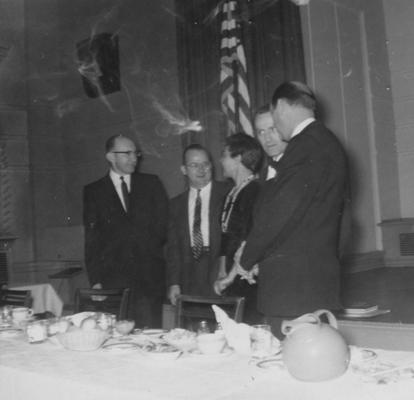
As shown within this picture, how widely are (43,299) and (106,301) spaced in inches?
76.0

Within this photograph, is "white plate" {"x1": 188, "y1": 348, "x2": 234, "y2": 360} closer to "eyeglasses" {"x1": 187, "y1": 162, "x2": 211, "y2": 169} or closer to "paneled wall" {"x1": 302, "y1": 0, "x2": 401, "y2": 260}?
"eyeglasses" {"x1": 187, "y1": 162, "x2": 211, "y2": 169}

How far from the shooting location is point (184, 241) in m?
3.70

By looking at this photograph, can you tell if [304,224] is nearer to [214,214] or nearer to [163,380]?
[163,380]

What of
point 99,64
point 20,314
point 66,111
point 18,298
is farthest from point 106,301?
point 66,111

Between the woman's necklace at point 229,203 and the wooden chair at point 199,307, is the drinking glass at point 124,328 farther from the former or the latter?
the woman's necklace at point 229,203

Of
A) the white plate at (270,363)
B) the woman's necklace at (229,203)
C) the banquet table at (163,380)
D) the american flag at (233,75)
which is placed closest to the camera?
the banquet table at (163,380)

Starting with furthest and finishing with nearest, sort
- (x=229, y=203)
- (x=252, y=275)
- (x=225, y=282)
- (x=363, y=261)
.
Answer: (x=363, y=261) → (x=229, y=203) → (x=225, y=282) → (x=252, y=275)

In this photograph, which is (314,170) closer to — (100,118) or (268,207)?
(268,207)

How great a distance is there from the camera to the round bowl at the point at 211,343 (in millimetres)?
1880

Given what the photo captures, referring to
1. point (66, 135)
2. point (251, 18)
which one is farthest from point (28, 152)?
point (251, 18)

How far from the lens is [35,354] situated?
203cm

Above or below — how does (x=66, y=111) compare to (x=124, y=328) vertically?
above

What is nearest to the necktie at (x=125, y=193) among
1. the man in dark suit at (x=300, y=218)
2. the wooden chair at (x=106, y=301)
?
the wooden chair at (x=106, y=301)

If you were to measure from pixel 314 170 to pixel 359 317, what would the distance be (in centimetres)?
189
